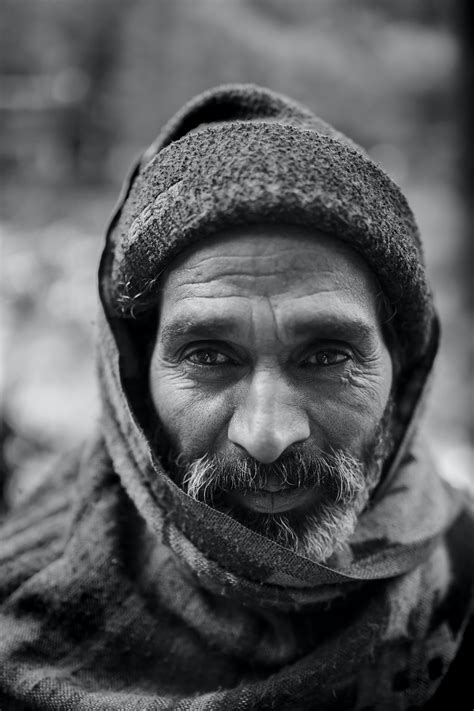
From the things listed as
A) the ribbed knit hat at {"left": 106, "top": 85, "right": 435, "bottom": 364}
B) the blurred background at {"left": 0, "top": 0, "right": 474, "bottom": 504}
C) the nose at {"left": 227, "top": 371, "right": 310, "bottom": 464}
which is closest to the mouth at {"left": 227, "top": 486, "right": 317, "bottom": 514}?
the nose at {"left": 227, "top": 371, "right": 310, "bottom": 464}

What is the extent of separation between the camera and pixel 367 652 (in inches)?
72.3

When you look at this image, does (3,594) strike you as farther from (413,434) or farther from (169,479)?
(413,434)

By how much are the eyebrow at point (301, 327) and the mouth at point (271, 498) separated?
483mm

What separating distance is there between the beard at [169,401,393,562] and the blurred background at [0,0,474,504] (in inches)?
209

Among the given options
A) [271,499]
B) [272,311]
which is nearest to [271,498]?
[271,499]

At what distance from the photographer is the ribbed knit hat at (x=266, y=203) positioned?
5.47 feet

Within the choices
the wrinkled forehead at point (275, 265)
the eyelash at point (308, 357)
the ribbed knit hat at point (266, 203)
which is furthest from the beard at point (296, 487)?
the ribbed knit hat at point (266, 203)

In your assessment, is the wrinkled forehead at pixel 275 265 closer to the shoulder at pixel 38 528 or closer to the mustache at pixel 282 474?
the mustache at pixel 282 474

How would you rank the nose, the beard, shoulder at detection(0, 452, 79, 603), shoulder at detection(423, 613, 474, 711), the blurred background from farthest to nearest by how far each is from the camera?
the blurred background → shoulder at detection(0, 452, 79, 603) → shoulder at detection(423, 613, 474, 711) → the beard → the nose

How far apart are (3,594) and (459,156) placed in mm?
8856

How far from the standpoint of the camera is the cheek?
5.88 feet

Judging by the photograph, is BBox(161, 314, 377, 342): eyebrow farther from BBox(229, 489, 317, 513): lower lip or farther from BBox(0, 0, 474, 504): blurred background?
BBox(0, 0, 474, 504): blurred background

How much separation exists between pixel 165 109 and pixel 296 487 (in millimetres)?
8833

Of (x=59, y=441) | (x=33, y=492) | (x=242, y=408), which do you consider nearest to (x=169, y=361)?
(x=242, y=408)
